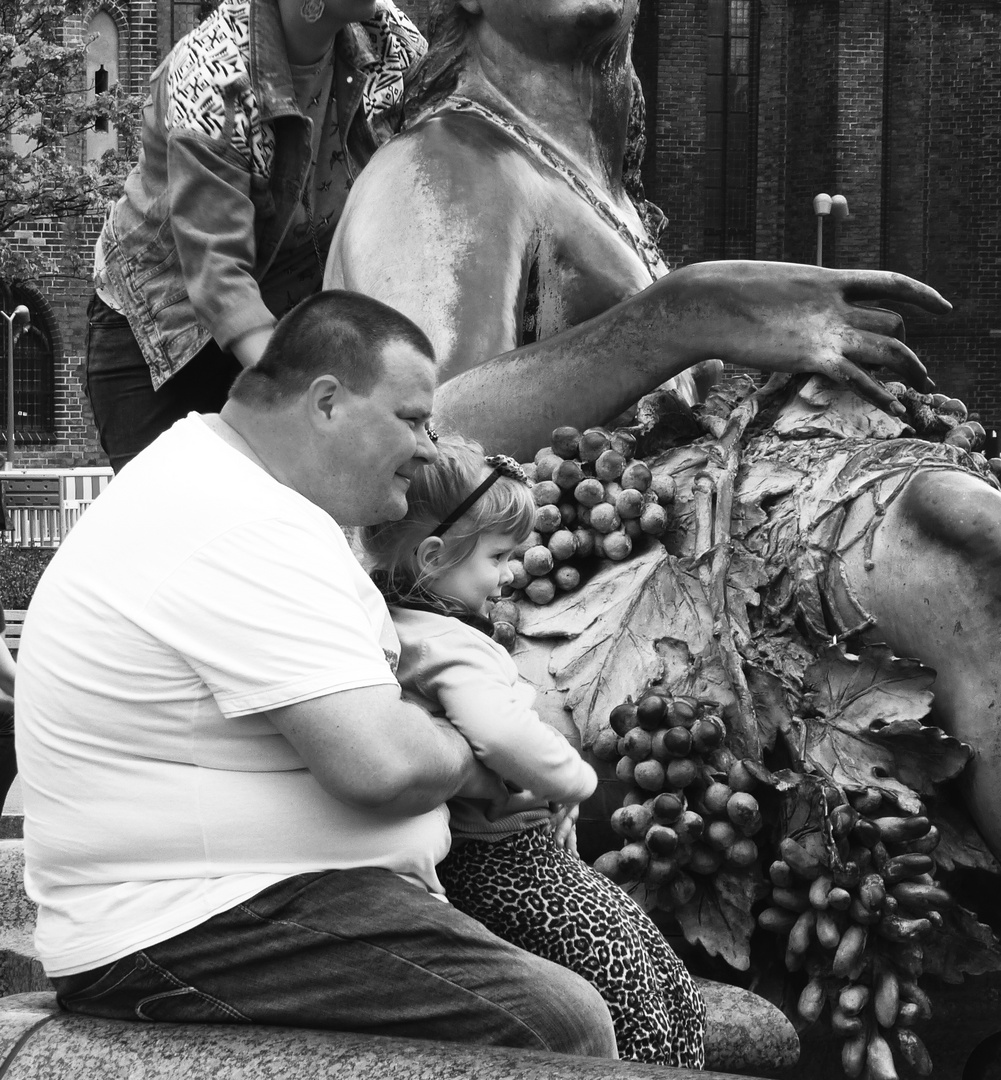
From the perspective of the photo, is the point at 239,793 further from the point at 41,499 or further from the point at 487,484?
the point at 41,499

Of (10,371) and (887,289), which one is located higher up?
(887,289)

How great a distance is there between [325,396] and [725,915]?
93 cm

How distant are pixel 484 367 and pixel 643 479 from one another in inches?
13.9

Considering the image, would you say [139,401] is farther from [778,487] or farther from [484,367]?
[778,487]

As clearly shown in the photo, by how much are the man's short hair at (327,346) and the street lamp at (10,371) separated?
69.5ft

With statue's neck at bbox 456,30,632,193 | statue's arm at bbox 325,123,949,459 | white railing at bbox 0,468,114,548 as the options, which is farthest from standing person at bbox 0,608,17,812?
white railing at bbox 0,468,114,548

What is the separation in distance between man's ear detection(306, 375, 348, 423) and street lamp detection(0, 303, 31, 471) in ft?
69.7

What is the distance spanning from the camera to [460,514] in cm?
200

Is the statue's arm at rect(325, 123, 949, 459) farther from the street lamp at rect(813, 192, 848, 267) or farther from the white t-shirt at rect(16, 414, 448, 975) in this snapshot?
the street lamp at rect(813, 192, 848, 267)

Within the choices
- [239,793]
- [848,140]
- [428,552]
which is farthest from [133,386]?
[848,140]

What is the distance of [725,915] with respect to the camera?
2.24 metres

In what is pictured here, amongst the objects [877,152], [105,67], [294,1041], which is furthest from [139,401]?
[877,152]

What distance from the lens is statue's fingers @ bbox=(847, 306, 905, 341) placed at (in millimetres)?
2633

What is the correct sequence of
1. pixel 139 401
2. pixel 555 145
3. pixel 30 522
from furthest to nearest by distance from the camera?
1. pixel 30 522
2. pixel 139 401
3. pixel 555 145
